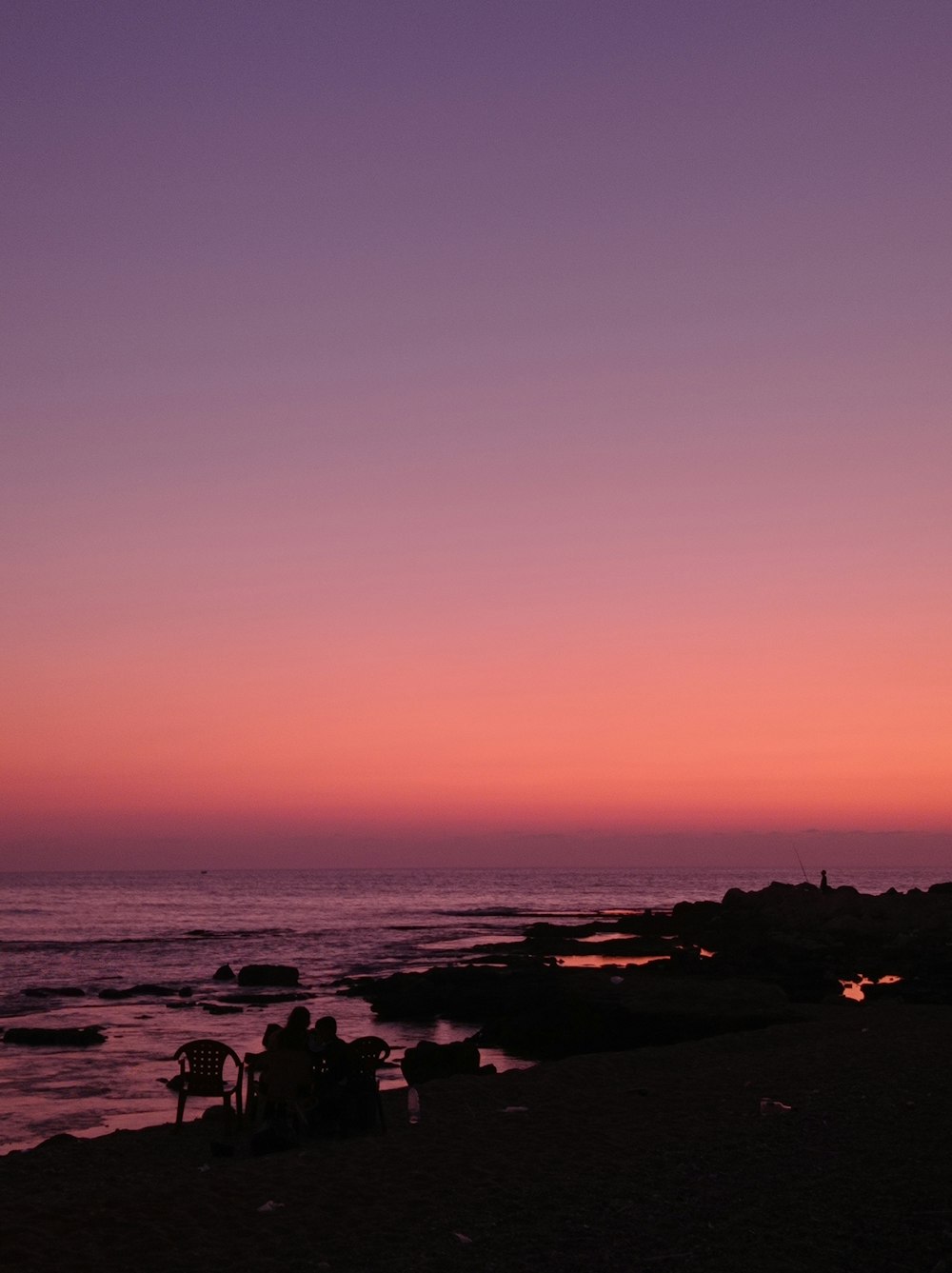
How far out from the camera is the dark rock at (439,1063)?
17750 millimetres

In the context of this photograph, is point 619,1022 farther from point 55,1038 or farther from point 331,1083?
point 55,1038

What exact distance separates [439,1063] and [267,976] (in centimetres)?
2443

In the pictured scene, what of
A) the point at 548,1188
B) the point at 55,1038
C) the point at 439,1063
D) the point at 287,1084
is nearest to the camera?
the point at 548,1188

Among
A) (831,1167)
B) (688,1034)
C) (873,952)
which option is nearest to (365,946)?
(873,952)

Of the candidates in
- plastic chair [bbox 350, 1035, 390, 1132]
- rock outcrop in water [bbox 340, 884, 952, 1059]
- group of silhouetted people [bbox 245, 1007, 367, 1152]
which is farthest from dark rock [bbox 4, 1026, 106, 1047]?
plastic chair [bbox 350, 1035, 390, 1132]

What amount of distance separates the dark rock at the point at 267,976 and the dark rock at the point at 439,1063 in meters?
23.9

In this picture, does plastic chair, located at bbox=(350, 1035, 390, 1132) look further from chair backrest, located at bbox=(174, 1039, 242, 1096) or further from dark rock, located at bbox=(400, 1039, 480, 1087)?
dark rock, located at bbox=(400, 1039, 480, 1087)

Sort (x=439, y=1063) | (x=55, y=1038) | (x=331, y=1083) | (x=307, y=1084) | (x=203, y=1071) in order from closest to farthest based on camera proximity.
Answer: (x=307, y=1084)
(x=331, y=1083)
(x=203, y=1071)
(x=439, y=1063)
(x=55, y=1038)

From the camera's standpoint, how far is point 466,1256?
301 inches

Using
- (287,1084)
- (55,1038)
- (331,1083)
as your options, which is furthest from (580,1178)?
(55,1038)

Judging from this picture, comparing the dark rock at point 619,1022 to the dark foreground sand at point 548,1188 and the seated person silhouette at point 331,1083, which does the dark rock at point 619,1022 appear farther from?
the seated person silhouette at point 331,1083

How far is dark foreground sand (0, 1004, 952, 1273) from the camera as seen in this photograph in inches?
304

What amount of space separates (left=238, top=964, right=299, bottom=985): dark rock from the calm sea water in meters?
0.92

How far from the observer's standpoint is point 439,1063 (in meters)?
17.8
